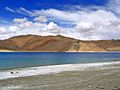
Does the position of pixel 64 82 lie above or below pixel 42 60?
below

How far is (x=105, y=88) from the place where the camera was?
14.2 metres

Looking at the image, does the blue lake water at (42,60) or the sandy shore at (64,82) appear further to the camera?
the blue lake water at (42,60)

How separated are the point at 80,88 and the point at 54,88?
5.11 ft

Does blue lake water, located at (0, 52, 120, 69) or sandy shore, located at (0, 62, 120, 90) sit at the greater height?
blue lake water, located at (0, 52, 120, 69)

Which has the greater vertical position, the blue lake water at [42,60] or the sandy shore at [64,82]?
the blue lake water at [42,60]

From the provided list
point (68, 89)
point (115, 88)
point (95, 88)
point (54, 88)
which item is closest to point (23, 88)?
point (54, 88)

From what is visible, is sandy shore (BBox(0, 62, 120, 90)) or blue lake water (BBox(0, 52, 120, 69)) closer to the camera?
sandy shore (BBox(0, 62, 120, 90))

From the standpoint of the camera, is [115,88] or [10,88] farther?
[10,88]

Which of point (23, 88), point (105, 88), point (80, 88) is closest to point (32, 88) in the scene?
point (23, 88)

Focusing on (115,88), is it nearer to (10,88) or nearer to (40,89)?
(40,89)

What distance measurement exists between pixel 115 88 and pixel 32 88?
499cm

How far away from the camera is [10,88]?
15.6 metres

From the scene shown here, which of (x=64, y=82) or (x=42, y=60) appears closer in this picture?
(x=64, y=82)

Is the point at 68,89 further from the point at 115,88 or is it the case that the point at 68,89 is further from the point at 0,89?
the point at 0,89
